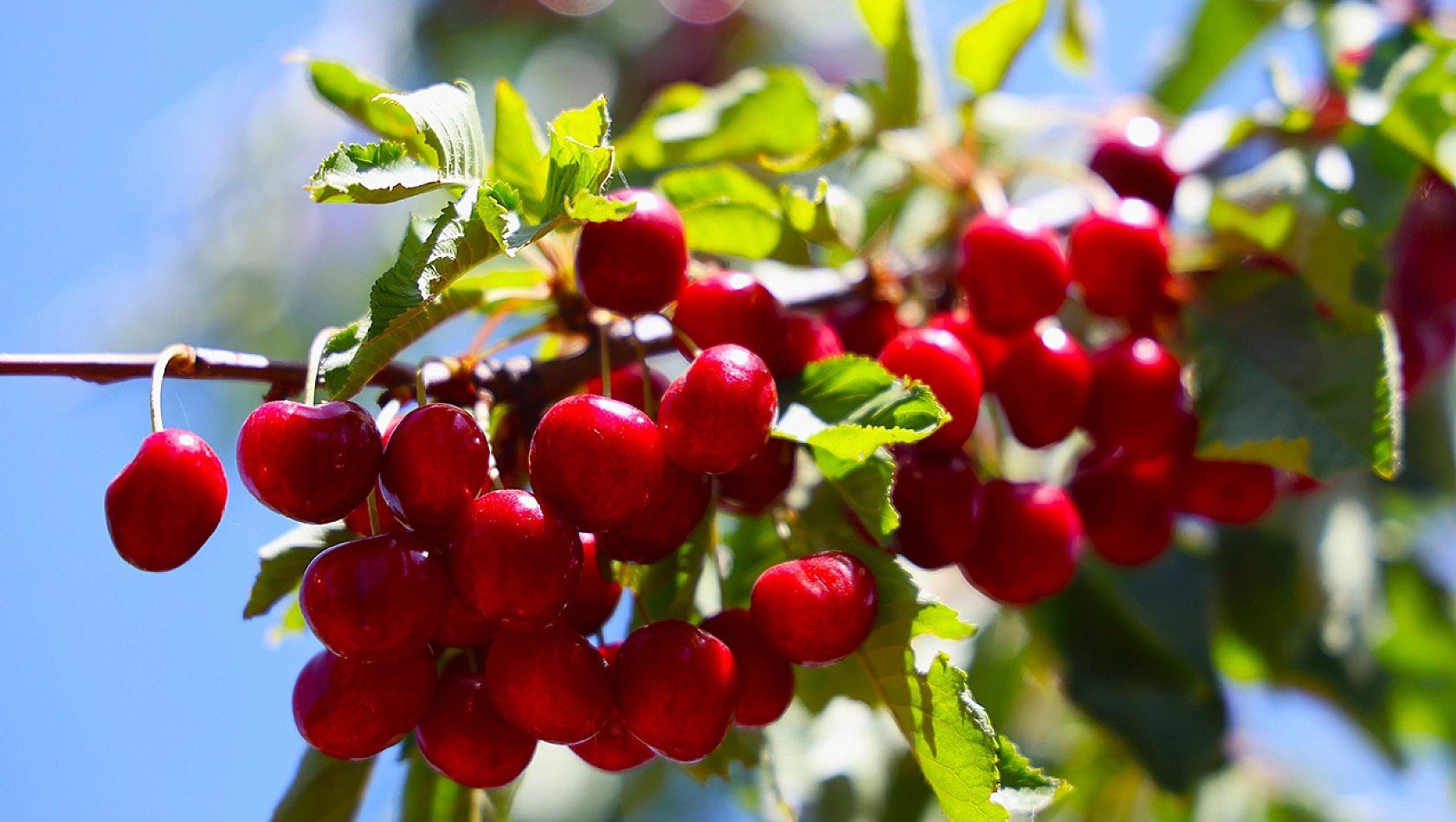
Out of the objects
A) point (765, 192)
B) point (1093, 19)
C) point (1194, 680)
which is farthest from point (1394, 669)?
point (765, 192)

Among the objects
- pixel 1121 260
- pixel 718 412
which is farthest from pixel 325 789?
pixel 1121 260

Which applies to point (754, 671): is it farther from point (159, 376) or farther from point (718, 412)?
Result: point (159, 376)

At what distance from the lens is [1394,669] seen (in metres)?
1.72

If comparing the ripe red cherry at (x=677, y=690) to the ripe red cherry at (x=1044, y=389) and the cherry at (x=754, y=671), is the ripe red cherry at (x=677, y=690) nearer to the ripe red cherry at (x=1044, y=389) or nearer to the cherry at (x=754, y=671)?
the cherry at (x=754, y=671)

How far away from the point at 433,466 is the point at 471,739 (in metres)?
0.19

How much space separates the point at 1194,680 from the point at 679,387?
90 centimetres

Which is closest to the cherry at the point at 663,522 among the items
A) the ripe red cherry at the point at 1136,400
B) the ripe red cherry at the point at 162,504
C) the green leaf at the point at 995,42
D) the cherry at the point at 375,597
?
the cherry at the point at 375,597

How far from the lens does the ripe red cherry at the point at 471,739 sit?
71 cm

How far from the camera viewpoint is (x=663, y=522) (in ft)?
2.39

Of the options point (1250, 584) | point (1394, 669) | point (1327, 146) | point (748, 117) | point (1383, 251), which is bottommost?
point (1394, 669)

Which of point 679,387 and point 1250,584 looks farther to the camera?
point 1250,584

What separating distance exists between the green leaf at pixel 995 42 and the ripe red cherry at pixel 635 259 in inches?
20.7

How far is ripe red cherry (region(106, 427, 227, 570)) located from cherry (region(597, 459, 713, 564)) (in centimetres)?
24

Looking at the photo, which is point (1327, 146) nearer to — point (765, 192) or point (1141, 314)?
point (1141, 314)
